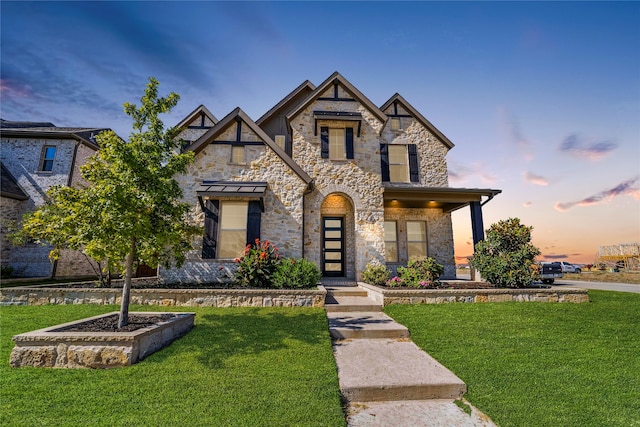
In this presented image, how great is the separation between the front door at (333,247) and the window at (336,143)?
2784mm

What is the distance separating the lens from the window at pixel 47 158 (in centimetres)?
1463

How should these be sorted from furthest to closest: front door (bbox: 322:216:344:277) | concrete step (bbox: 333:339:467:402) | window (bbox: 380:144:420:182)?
window (bbox: 380:144:420:182), front door (bbox: 322:216:344:277), concrete step (bbox: 333:339:467:402)

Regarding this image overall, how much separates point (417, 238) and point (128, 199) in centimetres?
1192

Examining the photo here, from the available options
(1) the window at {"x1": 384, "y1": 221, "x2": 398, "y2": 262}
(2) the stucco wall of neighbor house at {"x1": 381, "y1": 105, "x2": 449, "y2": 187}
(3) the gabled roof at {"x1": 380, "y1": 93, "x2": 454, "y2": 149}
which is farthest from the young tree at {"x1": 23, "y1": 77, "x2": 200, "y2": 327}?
(3) the gabled roof at {"x1": 380, "y1": 93, "x2": 454, "y2": 149}

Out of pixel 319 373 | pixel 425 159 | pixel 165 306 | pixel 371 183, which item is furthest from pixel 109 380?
pixel 425 159

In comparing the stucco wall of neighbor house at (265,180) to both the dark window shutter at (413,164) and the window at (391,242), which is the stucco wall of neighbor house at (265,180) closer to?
the window at (391,242)

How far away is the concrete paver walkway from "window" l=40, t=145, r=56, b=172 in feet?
60.3

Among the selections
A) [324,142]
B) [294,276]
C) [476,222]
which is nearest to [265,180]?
[324,142]

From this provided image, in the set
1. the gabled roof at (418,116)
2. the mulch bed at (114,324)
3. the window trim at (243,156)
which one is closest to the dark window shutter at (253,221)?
the window trim at (243,156)

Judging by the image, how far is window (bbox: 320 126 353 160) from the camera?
1160 cm

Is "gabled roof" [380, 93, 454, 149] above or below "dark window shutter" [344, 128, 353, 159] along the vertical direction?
above

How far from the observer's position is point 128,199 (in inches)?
176

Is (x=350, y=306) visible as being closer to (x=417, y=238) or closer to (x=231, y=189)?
(x=231, y=189)

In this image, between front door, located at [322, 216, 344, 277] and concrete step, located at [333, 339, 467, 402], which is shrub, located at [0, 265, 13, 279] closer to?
front door, located at [322, 216, 344, 277]
